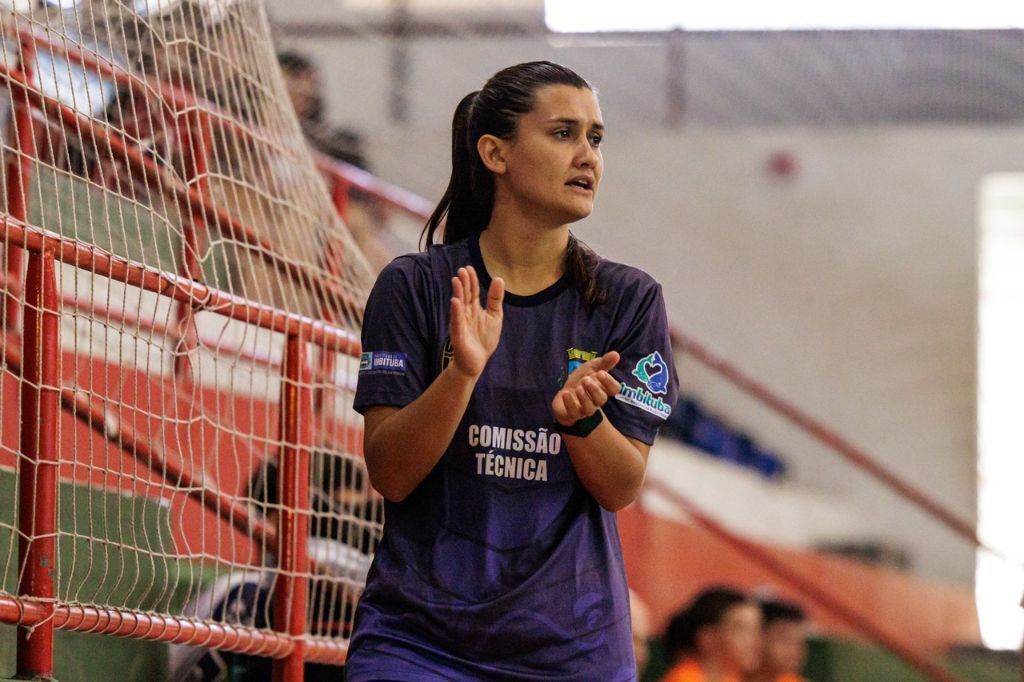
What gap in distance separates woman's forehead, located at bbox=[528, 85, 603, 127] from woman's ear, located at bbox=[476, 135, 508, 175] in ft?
0.26

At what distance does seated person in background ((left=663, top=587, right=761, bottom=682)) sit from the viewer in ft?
20.6

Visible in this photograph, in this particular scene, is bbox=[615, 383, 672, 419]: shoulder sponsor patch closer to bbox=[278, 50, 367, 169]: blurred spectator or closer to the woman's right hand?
the woman's right hand

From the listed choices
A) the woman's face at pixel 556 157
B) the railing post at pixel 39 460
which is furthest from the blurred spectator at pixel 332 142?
the woman's face at pixel 556 157

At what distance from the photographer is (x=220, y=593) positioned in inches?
146

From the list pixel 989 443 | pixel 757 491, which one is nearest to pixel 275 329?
pixel 757 491

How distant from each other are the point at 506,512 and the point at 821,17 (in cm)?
940

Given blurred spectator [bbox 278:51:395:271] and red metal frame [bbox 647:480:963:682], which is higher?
blurred spectator [bbox 278:51:395:271]

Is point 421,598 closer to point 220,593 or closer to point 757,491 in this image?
point 220,593

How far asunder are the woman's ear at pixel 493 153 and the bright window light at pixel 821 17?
→ 8.84 m

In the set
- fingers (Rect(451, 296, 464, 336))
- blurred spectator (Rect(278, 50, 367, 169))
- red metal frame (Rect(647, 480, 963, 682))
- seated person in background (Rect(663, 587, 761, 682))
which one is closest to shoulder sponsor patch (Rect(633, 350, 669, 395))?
fingers (Rect(451, 296, 464, 336))

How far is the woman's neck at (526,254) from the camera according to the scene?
258cm

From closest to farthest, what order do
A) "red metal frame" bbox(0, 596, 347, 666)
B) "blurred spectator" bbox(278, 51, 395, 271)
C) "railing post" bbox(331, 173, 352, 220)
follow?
"red metal frame" bbox(0, 596, 347, 666)
"railing post" bbox(331, 173, 352, 220)
"blurred spectator" bbox(278, 51, 395, 271)

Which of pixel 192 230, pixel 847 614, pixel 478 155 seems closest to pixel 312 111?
pixel 847 614

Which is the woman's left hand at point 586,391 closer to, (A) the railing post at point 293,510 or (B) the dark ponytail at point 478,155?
(B) the dark ponytail at point 478,155
